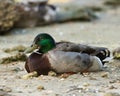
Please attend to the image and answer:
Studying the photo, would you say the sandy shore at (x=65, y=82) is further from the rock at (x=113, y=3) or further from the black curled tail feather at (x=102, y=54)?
the rock at (x=113, y=3)

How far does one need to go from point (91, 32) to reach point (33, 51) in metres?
5.12

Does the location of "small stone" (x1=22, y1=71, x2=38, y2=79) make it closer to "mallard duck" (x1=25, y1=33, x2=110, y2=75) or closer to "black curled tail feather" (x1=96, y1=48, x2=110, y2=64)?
"mallard duck" (x1=25, y1=33, x2=110, y2=75)

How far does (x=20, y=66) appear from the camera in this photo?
23.7 feet

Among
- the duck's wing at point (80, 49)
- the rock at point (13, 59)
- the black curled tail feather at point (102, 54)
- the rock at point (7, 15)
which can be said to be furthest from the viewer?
→ the rock at point (7, 15)

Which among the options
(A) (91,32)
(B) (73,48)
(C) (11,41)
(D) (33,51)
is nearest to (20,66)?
(D) (33,51)

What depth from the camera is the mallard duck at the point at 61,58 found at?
6348mm

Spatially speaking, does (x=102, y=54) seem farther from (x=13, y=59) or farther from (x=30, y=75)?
(x=13, y=59)

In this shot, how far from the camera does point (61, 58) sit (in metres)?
6.34

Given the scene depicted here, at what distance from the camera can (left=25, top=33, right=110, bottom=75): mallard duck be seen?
635 centimetres

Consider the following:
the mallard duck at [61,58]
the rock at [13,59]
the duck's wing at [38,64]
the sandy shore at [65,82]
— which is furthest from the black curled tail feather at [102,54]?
the rock at [13,59]

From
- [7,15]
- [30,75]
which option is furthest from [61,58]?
[7,15]

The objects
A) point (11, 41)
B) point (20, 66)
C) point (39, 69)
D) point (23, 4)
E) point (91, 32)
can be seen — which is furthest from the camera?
Answer: point (23, 4)

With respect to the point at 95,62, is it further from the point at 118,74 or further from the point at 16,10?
the point at 16,10

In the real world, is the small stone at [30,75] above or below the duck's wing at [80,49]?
below
